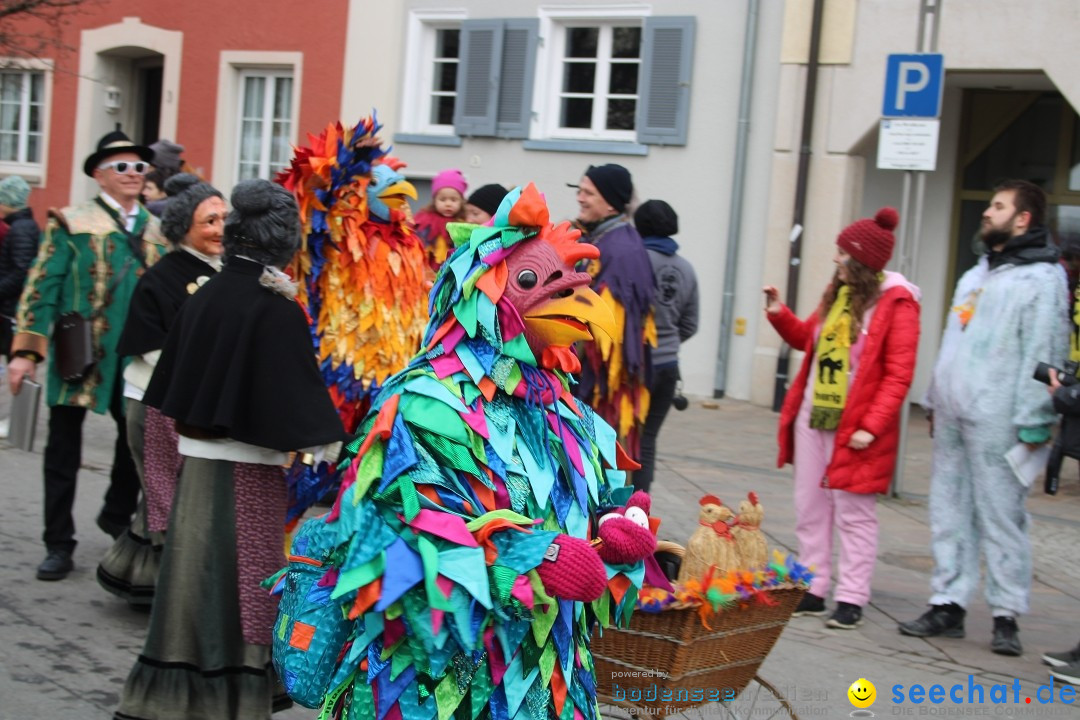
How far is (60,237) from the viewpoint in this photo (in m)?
5.88

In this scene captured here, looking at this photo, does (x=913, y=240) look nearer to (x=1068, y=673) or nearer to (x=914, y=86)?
(x=914, y=86)

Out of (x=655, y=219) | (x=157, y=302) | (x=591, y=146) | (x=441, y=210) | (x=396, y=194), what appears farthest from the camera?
(x=591, y=146)

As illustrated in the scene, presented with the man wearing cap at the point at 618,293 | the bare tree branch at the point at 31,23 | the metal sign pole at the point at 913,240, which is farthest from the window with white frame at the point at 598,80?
the man wearing cap at the point at 618,293

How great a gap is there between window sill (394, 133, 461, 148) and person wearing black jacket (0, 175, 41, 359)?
20.9ft

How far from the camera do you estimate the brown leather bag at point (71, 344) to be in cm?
586

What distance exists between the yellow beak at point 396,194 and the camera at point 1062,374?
10.1 feet

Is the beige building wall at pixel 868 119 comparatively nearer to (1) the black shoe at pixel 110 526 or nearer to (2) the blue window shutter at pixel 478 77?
(2) the blue window shutter at pixel 478 77

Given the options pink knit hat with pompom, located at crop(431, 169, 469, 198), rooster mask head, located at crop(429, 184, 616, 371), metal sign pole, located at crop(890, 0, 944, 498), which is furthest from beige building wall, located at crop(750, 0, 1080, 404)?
rooster mask head, located at crop(429, 184, 616, 371)

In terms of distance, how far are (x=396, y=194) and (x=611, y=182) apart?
114 centimetres

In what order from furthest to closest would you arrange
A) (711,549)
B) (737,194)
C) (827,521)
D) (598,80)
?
(598,80), (737,194), (827,521), (711,549)

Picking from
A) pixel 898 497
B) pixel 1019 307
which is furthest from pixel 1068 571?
pixel 1019 307

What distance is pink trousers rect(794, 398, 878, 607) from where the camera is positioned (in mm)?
6035

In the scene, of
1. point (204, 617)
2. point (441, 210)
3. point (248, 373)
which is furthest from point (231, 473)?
point (441, 210)

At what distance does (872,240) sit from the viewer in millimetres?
5910
